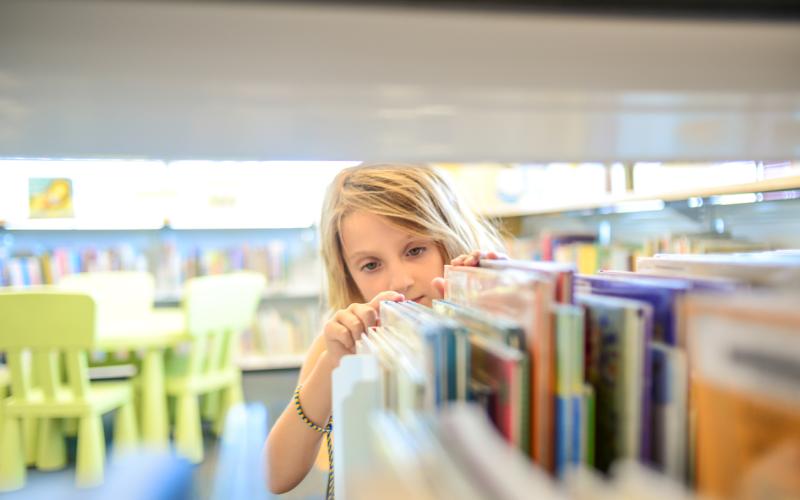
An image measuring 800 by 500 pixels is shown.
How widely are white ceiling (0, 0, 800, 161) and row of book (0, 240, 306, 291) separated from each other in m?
3.78

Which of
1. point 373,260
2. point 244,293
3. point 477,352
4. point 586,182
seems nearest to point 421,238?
point 373,260

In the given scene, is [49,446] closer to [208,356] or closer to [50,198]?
[208,356]

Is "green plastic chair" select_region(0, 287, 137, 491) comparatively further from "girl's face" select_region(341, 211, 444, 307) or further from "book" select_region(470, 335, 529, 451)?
"book" select_region(470, 335, 529, 451)

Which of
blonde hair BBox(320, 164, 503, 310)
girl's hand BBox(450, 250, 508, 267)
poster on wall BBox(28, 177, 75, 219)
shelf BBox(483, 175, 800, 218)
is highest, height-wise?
poster on wall BBox(28, 177, 75, 219)

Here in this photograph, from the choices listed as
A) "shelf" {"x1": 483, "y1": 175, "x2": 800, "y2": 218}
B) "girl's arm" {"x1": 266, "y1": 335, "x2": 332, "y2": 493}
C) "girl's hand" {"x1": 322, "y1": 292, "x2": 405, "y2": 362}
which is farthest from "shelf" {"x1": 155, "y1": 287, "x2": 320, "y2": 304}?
"girl's hand" {"x1": 322, "y1": 292, "x2": 405, "y2": 362}

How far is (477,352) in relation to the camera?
428 mm

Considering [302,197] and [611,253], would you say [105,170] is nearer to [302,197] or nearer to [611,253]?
[302,197]

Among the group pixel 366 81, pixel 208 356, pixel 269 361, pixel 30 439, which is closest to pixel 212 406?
pixel 208 356

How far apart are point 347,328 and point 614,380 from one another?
38 centimetres

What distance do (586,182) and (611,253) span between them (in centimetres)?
141

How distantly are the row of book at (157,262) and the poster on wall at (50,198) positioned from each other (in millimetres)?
257

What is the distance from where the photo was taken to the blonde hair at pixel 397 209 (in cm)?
105

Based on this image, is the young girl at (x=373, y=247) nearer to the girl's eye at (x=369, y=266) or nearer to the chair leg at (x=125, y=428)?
the girl's eye at (x=369, y=266)

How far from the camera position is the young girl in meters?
0.86
